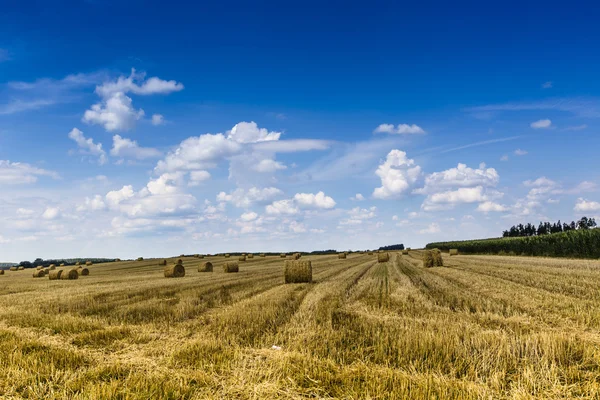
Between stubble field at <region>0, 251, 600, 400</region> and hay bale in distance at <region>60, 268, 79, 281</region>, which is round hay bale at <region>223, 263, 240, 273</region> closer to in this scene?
hay bale in distance at <region>60, 268, 79, 281</region>

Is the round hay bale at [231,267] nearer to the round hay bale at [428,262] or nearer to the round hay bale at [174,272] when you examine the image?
the round hay bale at [174,272]

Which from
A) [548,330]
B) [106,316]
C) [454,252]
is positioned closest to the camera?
[548,330]

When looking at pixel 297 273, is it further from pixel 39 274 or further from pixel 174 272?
pixel 39 274

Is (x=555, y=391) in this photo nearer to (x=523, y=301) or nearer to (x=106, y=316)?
(x=523, y=301)

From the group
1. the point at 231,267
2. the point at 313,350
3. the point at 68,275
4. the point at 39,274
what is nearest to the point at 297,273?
the point at 313,350

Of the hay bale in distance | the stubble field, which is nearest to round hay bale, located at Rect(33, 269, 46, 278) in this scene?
the hay bale in distance

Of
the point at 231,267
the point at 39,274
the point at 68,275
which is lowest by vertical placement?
the point at 39,274

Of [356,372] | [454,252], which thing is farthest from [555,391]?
[454,252]

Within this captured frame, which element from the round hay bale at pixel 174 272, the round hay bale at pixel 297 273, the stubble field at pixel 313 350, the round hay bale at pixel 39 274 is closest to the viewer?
the stubble field at pixel 313 350

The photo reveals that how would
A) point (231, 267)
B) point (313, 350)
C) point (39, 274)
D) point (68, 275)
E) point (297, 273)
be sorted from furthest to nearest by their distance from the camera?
point (39, 274)
point (231, 267)
point (68, 275)
point (297, 273)
point (313, 350)

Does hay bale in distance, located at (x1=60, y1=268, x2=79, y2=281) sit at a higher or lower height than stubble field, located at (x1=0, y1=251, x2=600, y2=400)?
lower

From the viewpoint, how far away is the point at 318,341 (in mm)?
6672

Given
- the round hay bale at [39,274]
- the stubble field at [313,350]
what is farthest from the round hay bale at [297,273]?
the round hay bale at [39,274]

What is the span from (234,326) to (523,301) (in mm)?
8120
